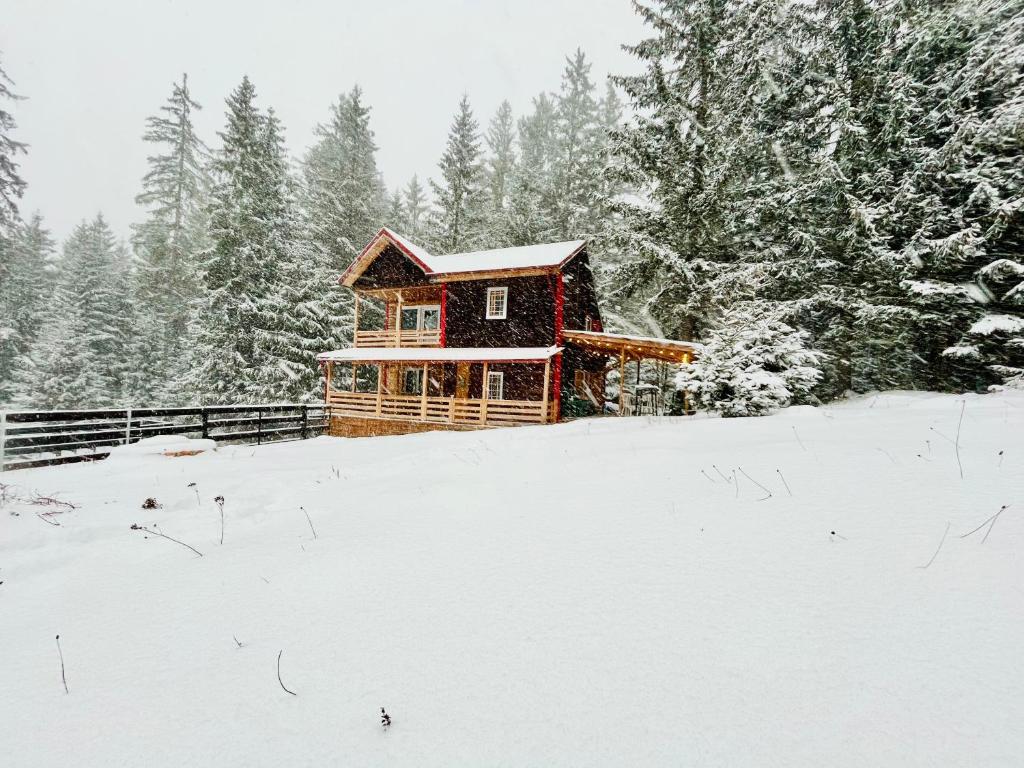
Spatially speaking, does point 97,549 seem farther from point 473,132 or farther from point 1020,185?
point 473,132

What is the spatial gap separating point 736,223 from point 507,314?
9.44 metres

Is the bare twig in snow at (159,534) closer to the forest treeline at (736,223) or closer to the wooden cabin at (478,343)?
the forest treeline at (736,223)

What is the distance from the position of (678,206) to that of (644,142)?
2.86 meters

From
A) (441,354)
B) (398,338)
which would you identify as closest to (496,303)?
(441,354)

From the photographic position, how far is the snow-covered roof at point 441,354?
1694 cm

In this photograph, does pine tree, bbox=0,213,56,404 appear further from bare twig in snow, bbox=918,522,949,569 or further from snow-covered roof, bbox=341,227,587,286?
bare twig in snow, bbox=918,522,949,569

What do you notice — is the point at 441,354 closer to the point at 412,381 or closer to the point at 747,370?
the point at 412,381

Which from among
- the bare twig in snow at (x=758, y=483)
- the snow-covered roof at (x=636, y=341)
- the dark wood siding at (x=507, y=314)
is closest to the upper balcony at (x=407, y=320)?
the dark wood siding at (x=507, y=314)

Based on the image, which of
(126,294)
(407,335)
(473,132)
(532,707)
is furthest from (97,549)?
(126,294)

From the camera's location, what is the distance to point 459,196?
28.2 m

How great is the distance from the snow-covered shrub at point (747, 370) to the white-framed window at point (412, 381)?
13115 millimetres

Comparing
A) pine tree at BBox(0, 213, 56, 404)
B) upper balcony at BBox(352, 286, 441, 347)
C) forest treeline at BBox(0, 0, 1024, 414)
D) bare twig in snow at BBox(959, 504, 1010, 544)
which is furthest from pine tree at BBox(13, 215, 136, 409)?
bare twig in snow at BBox(959, 504, 1010, 544)

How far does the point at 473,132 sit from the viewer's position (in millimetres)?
28953

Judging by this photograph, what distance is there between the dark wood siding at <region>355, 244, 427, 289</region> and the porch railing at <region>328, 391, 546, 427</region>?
5.20 m
